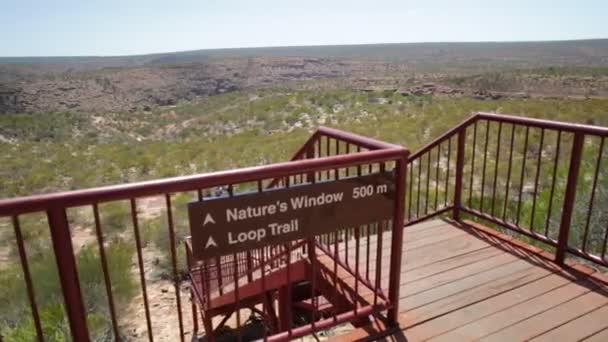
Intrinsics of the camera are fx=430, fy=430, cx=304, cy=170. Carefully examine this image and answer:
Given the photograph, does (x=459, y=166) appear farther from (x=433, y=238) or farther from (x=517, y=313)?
(x=517, y=313)

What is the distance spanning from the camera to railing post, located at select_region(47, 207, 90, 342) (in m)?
2.10

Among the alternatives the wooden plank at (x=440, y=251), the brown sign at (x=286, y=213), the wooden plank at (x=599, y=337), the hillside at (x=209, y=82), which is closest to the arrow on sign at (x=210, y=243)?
the brown sign at (x=286, y=213)

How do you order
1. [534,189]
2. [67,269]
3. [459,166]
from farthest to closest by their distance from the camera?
1. [534,189]
2. [459,166]
3. [67,269]

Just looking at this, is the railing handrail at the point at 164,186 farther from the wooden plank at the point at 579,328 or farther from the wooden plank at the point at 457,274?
the wooden plank at the point at 579,328

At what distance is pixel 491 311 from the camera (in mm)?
3398

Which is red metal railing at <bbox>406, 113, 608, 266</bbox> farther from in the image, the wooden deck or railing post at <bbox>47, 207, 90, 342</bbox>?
railing post at <bbox>47, 207, 90, 342</bbox>

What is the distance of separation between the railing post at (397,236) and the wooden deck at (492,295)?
0.52 feet

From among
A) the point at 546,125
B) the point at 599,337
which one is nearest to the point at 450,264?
the point at 599,337

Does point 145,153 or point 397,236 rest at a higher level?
point 397,236

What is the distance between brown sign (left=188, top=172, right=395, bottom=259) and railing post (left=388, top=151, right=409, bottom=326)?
52 mm

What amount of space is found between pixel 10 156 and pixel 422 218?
2136 centimetres

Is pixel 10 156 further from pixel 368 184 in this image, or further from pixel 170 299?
pixel 368 184

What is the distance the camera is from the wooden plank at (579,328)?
304cm

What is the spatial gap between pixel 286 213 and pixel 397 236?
919 mm
